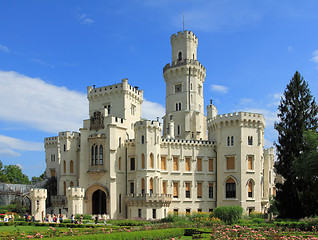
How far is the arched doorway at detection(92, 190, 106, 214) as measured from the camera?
5481cm

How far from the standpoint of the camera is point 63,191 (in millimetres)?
58875

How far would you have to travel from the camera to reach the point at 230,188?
5391cm

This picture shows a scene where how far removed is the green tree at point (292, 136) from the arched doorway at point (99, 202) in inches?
977

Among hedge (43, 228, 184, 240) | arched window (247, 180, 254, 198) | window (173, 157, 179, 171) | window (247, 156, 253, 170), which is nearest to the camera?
hedge (43, 228, 184, 240)

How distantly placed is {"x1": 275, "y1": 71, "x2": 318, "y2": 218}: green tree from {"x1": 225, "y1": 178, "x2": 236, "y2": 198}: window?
9.53 metres

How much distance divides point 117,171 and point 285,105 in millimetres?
24462

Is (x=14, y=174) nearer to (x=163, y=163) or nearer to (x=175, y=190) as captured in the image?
(x=163, y=163)

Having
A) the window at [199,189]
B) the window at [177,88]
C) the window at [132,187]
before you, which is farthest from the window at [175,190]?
the window at [177,88]

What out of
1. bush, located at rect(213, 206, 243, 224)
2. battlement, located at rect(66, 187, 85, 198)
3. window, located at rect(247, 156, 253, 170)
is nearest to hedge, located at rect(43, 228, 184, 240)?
bush, located at rect(213, 206, 243, 224)

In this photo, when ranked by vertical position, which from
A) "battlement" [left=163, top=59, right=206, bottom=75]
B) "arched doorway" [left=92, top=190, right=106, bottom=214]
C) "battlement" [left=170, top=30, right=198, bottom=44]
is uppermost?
"battlement" [left=170, top=30, right=198, bottom=44]

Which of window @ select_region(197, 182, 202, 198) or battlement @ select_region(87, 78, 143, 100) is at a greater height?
battlement @ select_region(87, 78, 143, 100)

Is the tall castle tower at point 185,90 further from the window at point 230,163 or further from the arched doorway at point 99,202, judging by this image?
the arched doorway at point 99,202

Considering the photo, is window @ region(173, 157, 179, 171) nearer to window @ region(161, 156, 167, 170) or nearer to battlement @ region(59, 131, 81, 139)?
window @ region(161, 156, 167, 170)

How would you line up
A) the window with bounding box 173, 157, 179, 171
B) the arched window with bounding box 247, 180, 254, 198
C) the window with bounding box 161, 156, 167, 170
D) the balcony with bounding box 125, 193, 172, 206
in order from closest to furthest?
1. the balcony with bounding box 125, 193, 172, 206
2. the arched window with bounding box 247, 180, 254, 198
3. the window with bounding box 161, 156, 167, 170
4. the window with bounding box 173, 157, 179, 171
